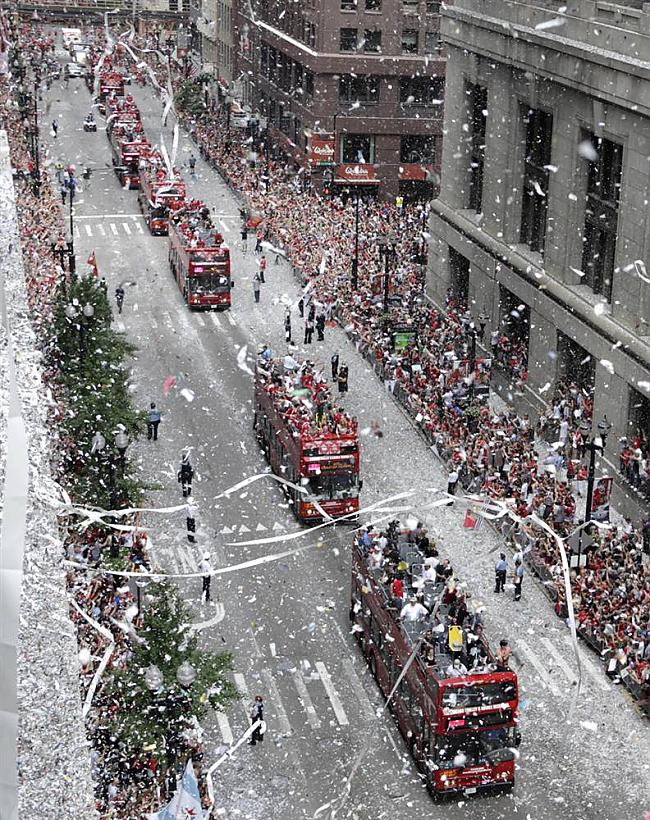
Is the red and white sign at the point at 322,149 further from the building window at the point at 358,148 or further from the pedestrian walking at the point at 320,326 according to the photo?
the pedestrian walking at the point at 320,326

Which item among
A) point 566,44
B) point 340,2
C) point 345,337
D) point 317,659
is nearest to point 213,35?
point 340,2

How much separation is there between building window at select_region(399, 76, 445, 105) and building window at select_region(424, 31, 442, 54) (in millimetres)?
1304

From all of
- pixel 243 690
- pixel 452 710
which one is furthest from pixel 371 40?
pixel 452 710

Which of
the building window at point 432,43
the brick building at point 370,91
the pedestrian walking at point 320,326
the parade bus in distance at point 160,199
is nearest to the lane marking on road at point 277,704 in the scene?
the pedestrian walking at point 320,326

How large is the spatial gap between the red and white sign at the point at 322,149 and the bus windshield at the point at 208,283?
21067 mm

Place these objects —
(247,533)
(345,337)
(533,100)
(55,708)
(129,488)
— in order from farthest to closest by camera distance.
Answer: (345,337)
(533,100)
(247,533)
(129,488)
(55,708)

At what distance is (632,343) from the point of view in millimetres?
35000

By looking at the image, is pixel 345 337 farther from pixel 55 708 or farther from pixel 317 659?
pixel 55 708

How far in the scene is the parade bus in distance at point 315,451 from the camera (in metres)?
32.2

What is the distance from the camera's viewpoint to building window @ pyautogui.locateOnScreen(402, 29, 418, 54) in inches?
2741

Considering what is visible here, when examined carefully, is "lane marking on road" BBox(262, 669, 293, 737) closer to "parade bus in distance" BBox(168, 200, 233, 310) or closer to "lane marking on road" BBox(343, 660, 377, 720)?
"lane marking on road" BBox(343, 660, 377, 720)

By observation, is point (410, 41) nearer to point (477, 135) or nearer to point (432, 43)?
point (432, 43)

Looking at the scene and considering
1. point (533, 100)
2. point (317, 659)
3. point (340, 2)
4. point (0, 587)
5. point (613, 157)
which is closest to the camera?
point (0, 587)

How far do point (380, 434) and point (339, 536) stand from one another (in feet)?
21.9
